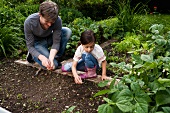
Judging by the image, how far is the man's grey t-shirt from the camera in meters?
3.41

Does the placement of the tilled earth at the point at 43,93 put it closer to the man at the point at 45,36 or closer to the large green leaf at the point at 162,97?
the man at the point at 45,36

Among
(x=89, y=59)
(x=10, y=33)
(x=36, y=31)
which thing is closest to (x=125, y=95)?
(x=89, y=59)

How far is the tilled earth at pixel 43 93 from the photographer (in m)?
2.73

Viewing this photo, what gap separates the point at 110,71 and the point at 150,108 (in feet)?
5.46

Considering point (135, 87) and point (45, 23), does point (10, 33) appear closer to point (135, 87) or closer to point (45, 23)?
point (45, 23)

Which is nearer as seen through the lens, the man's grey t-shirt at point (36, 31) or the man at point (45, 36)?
the man at point (45, 36)

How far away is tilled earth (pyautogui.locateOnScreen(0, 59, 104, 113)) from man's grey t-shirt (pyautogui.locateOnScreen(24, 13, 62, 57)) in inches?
13.2

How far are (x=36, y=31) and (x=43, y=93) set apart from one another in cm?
85

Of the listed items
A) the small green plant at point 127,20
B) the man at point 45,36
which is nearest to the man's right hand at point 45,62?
the man at point 45,36

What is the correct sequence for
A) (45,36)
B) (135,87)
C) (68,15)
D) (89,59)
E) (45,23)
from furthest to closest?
(68,15), (45,36), (45,23), (89,59), (135,87)

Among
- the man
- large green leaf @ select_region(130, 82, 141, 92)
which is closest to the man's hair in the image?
the man

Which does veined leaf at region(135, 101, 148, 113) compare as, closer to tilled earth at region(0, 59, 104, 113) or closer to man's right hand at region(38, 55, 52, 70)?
tilled earth at region(0, 59, 104, 113)

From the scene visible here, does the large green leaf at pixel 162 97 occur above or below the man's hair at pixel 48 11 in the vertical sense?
below

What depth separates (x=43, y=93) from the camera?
3.03m
